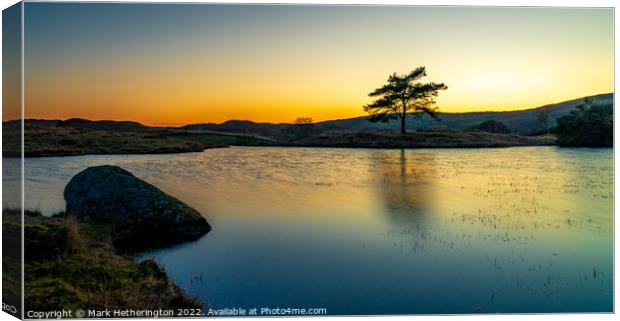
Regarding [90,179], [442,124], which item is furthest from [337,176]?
[90,179]

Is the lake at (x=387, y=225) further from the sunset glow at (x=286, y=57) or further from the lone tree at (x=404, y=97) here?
the sunset glow at (x=286, y=57)

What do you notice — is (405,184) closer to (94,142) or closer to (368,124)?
(368,124)

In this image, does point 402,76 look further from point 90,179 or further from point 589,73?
point 90,179

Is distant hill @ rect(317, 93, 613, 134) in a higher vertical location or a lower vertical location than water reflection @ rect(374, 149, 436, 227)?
higher

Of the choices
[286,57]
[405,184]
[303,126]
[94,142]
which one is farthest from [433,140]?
[94,142]

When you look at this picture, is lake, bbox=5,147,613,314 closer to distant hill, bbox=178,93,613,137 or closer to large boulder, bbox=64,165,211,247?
large boulder, bbox=64,165,211,247

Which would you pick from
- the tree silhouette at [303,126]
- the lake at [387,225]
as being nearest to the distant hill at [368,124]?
the tree silhouette at [303,126]

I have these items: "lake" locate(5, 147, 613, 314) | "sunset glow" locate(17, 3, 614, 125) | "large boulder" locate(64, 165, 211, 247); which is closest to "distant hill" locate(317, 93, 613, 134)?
"sunset glow" locate(17, 3, 614, 125)

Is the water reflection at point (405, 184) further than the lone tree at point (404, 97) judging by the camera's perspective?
Yes
